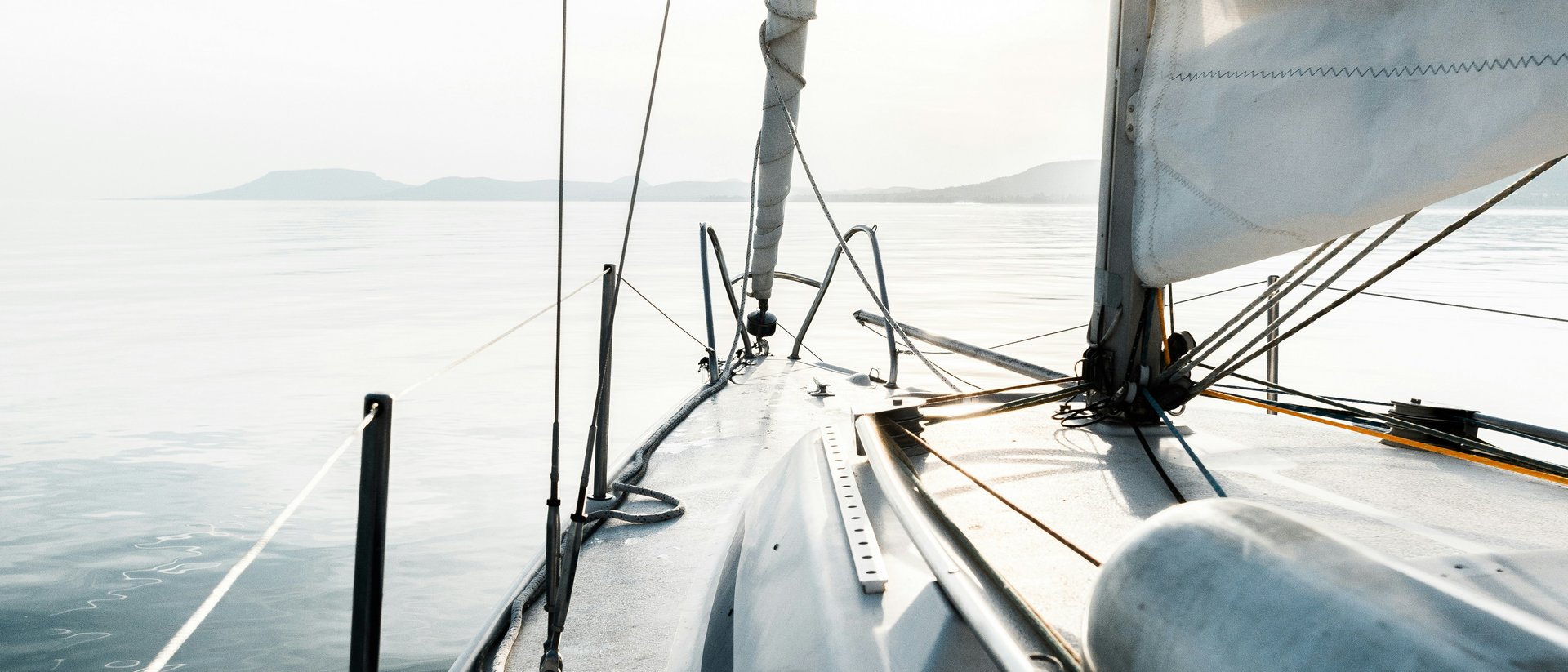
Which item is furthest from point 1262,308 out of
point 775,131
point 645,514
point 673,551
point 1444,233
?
point 775,131

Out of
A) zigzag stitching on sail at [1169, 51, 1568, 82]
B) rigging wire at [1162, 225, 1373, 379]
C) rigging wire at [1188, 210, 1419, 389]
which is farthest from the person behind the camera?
rigging wire at [1162, 225, 1373, 379]

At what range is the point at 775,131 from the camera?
7195 millimetres

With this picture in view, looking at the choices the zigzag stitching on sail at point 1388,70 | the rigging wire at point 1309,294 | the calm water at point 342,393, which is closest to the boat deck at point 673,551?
the calm water at point 342,393

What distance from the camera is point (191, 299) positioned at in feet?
56.7

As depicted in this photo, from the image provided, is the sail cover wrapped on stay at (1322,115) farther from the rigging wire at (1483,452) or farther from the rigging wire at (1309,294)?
the rigging wire at (1483,452)

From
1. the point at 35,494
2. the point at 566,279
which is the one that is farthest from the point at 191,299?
the point at 35,494

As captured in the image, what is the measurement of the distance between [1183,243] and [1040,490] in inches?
32.2

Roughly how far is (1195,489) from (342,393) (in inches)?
341

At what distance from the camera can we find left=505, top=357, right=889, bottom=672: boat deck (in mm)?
2488

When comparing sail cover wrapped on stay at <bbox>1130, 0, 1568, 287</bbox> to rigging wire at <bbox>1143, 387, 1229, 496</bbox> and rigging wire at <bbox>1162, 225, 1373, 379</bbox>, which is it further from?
rigging wire at <bbox>1143, 387, 1229, 496</bbox>

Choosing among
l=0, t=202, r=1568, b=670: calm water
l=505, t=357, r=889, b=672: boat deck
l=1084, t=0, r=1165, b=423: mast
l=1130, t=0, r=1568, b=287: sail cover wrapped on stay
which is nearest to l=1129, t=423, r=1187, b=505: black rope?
l=1084, t=0, r=1165, b=423: mast

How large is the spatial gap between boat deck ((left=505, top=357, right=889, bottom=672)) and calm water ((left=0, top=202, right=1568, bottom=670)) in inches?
45.0

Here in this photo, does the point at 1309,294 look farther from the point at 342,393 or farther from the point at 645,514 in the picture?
the point at 342,393

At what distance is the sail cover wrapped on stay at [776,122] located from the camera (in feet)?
22.2
